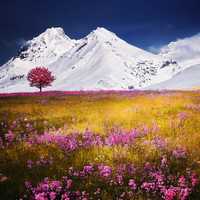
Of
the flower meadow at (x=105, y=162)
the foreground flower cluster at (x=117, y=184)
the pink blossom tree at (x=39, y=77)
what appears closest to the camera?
the foreground flower cluster at (x=117, y=184)

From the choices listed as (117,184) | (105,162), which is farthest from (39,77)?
(117,184)

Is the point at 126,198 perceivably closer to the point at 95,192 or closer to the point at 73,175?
the point at 95,192

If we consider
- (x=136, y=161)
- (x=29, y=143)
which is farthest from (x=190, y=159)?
(x=29, y=143)

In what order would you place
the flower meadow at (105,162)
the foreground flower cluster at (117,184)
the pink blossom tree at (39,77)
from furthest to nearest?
the pink blossom tree at (39,77), the flower meadow at (105,162), the foreground flower cluster at (117,184)

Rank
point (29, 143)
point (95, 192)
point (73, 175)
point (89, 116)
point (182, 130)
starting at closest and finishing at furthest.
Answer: point (95, 192) < point (73, 175) < point (29, 143) < point (182, 130) < point (89, 116)

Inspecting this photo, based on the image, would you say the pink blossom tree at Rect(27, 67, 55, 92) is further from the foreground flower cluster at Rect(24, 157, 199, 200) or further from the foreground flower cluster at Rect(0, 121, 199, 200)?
the foreground flower cluster at Rect(24, 157, 199, 200)

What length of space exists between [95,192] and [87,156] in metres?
2.41

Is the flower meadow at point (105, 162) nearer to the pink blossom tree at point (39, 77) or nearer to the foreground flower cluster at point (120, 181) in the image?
the foreground flower cluster at point (120, 181)

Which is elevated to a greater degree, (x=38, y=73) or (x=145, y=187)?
(x=38, y=73)

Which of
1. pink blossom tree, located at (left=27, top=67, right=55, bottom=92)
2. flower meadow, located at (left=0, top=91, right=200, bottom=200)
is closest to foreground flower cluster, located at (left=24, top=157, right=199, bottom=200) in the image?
flower meadow, located at (left=0, top=91, right=200, bottom=200)

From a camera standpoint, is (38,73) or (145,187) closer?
(145,187)

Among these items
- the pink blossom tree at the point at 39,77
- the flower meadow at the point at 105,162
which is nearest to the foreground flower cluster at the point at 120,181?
the flower meadow at the point at 105,162

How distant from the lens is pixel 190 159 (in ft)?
26.5

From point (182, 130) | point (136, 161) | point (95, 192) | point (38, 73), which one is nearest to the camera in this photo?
point (95, 192)
